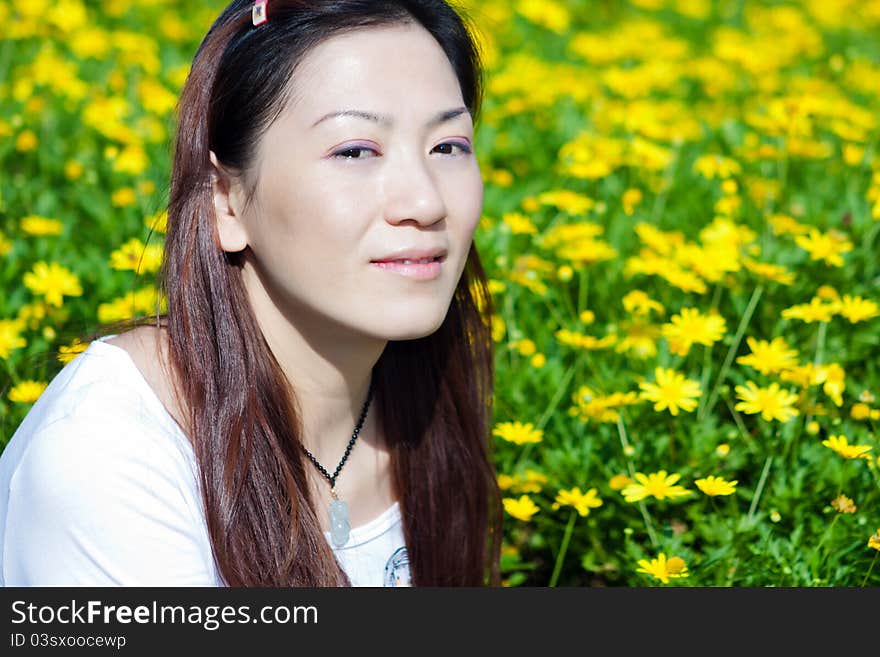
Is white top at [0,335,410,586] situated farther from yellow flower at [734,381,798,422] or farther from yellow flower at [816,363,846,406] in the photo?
yellow flower at [816,363,846,406]

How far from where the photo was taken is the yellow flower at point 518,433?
260cm

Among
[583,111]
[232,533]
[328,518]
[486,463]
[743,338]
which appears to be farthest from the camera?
[583,111]

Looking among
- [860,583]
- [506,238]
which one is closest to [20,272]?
[506,238]

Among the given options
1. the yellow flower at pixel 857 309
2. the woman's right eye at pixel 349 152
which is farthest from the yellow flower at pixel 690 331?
the woman's right eye at pixel 349 152

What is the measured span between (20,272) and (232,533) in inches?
56.6

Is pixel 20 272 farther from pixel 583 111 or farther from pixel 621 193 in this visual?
pixel 583 111

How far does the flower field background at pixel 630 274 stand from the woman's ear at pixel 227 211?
215 millimetres

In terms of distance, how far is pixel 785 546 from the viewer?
2.38m

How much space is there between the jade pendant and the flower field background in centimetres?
40

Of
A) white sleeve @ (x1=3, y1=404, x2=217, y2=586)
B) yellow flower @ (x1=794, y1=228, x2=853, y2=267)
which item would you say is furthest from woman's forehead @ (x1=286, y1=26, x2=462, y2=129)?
yellow flower @ (x1=794, y1=228, x2=853, y2=267)

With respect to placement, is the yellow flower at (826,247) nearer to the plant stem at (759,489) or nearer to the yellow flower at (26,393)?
the plant stem at (759,489)

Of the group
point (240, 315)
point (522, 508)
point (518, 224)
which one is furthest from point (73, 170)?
point (522, 508)

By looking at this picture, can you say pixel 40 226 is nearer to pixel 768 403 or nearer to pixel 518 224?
pixel 518 224

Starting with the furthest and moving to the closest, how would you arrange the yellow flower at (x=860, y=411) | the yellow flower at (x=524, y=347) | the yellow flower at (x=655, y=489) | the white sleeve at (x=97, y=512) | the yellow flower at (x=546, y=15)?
the yellow flower at (x=546, y=15), the yellow flower at (x=524, y=347), the yellow flower at (x=860, y=411), the yellow flower at (x=655, y=489), the white sleeve at (x=97, y=512)
